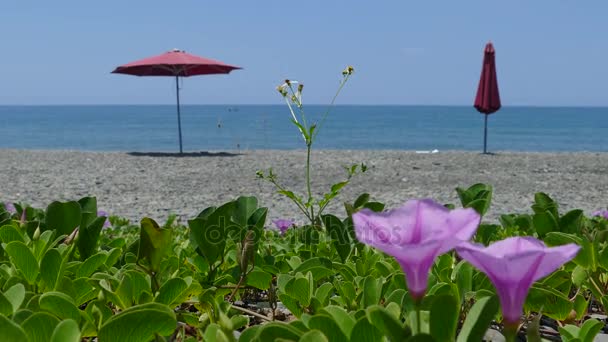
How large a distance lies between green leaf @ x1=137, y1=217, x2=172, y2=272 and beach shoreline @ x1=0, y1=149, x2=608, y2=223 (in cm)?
558

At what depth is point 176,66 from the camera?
15.5 metres

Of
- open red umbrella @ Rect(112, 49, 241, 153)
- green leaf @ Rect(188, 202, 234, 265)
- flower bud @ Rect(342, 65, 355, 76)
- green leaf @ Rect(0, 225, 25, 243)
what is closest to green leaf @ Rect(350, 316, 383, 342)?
green leaf @ Rect(188, 202, 234, 265)

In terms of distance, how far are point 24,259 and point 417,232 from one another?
0.59m

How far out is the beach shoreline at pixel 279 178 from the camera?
7.82 meters

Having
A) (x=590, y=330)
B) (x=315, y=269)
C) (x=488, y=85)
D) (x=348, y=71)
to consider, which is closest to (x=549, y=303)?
(x=590, y=330)

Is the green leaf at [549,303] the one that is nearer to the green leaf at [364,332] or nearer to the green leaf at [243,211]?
the green leaf at [364,332]

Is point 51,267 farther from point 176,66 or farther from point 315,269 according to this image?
point 176,66

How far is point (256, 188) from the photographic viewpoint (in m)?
8.91

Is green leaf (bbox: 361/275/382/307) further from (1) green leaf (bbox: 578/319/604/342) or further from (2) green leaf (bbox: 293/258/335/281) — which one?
(1) green leaf (bbox: 578/319/604/342)

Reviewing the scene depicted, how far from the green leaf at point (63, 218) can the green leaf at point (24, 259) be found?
308mm

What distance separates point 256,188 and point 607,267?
7.84m

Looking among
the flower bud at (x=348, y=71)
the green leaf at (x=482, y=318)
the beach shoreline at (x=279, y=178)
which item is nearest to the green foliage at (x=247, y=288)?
the green leaf at (x=482, y=318)

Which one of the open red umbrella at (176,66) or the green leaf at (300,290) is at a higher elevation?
the open red umbrella at (176,66)

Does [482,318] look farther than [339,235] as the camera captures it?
No
